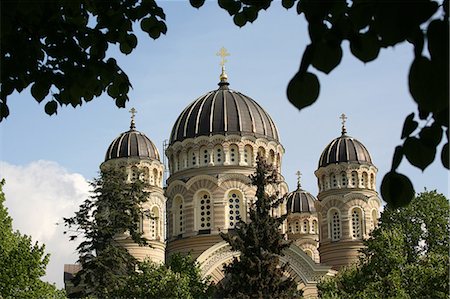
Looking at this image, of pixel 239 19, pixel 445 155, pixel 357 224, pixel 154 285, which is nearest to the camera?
pixel 445 155

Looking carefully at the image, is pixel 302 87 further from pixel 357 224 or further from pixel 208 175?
pixel 357 224

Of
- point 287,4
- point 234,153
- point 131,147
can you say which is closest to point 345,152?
point 234,153

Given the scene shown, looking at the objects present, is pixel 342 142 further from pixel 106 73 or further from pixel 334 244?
pixel 106 73

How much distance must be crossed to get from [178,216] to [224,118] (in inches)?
257

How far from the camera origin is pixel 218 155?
44469 mm

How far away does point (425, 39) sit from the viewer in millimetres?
2604

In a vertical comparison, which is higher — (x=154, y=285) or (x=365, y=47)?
(x=154, y=285)

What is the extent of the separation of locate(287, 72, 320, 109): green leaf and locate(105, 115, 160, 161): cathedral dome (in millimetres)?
45855

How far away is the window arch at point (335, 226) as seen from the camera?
54469 millimetres

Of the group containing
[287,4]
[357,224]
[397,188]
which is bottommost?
[397,188]

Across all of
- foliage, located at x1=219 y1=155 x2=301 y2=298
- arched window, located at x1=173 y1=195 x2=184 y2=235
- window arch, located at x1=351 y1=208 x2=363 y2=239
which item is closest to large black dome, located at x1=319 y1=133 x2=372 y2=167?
window arch, located at x1=351 y1=208 x2=363 y2=239

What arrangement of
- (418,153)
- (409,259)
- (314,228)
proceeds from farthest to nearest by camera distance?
1. (314,228)
2. (409,259)
3. (418,153)

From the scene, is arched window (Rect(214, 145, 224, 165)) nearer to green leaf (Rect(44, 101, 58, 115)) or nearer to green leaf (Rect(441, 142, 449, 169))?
green leaf (Rect(44, 101, 58, 115))

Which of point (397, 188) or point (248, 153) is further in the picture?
point (248, 153)
